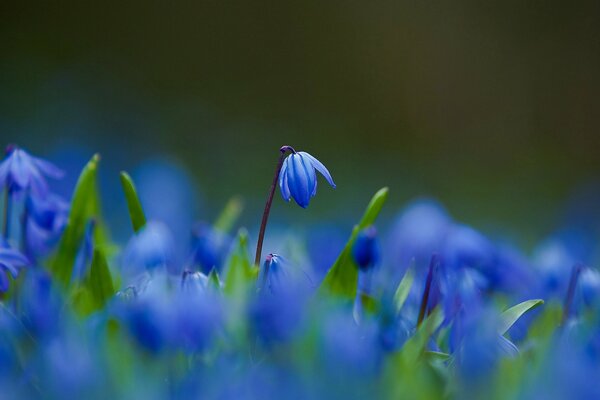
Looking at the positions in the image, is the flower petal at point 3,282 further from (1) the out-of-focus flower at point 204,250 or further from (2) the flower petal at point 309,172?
(2) the flower petal at point 309,172

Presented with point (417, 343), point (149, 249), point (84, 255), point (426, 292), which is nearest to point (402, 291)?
point (426, 292)

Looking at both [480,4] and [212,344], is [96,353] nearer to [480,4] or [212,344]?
[212,344]

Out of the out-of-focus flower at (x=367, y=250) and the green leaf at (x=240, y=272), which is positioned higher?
the out-of-focus flower at (x=367, y=250)

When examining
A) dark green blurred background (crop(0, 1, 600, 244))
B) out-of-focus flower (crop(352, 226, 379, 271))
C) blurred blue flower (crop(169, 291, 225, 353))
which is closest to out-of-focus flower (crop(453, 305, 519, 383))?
out-of-focus flower (crop(352, 226, 379, 271))

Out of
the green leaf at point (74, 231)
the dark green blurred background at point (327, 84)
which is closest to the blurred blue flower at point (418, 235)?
the green leaf at point (74, 231)

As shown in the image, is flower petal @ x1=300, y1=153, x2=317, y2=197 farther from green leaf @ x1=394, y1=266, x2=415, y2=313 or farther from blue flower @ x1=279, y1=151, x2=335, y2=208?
green leaf @ x1=394, y1=266, x2=415, y2=313

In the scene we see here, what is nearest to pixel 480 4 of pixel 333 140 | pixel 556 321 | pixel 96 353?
pixel 333 140
